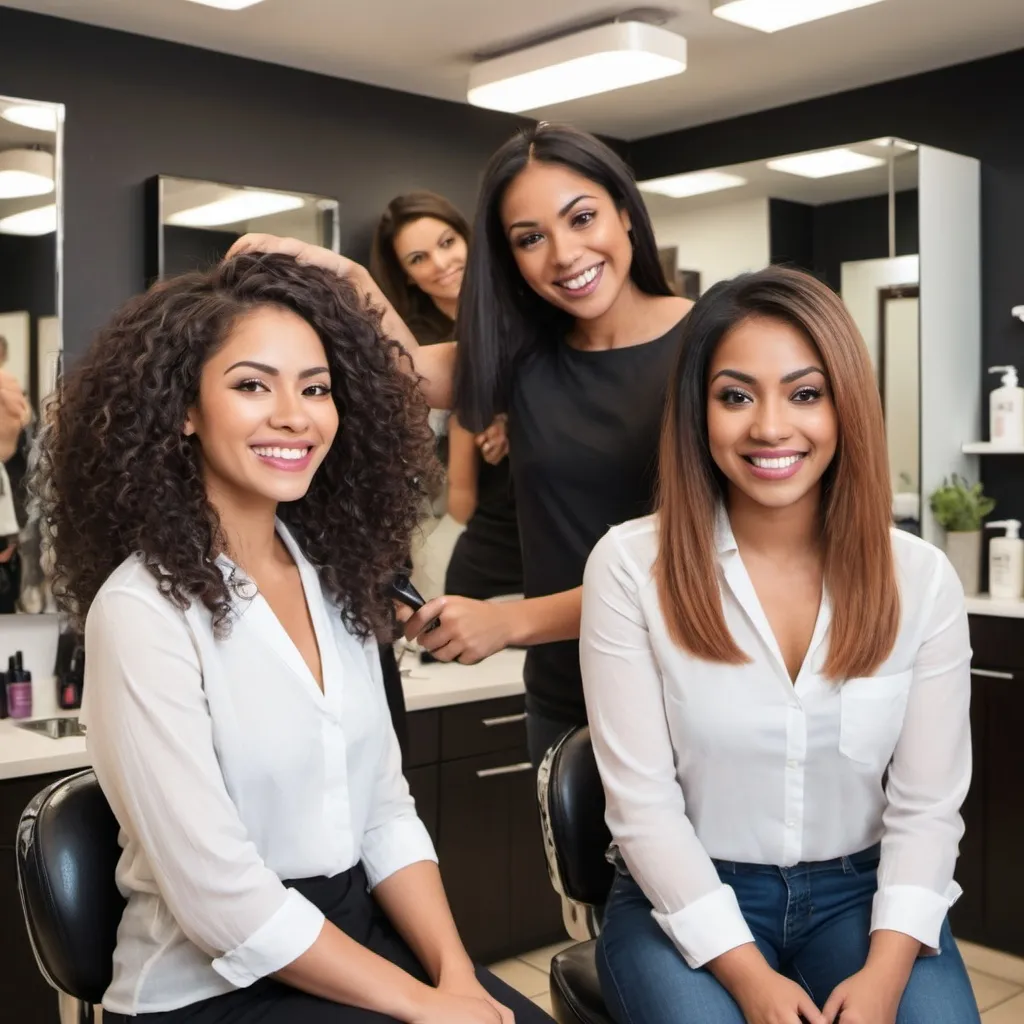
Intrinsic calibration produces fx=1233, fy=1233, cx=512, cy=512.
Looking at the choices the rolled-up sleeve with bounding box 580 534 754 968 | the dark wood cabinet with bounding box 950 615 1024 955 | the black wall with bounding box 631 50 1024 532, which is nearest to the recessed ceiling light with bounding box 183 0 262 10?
the rolled-up sleeve with bounding box 580 534 754 968

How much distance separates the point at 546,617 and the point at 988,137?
2.65m

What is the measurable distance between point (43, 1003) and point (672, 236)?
2859 millimetres

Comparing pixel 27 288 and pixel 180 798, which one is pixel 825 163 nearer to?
pixel 27 288

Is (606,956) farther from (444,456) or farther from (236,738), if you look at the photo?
(444,456)

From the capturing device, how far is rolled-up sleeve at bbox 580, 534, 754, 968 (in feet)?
4.82

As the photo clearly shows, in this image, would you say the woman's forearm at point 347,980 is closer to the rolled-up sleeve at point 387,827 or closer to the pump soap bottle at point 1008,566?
the rolled-up sleeve at point 387,827

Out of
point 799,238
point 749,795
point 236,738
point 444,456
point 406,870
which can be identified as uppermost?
point 799,238

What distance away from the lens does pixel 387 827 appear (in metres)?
1.59

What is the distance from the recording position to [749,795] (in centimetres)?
154

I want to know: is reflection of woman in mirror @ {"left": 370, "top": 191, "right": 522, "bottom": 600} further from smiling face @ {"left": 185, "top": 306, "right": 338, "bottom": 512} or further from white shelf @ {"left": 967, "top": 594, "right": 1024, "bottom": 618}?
smiling face @ {"left": 185, "top": 306, "right": 338, "bottom": 512}

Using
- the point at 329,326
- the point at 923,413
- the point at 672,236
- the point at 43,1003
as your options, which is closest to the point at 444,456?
the point at 672,236

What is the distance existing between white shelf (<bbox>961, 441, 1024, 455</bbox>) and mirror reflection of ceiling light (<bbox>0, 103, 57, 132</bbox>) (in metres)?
2.67

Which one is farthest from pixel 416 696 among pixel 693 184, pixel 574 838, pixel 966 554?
pixel 693 184

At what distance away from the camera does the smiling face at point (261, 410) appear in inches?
57.6
